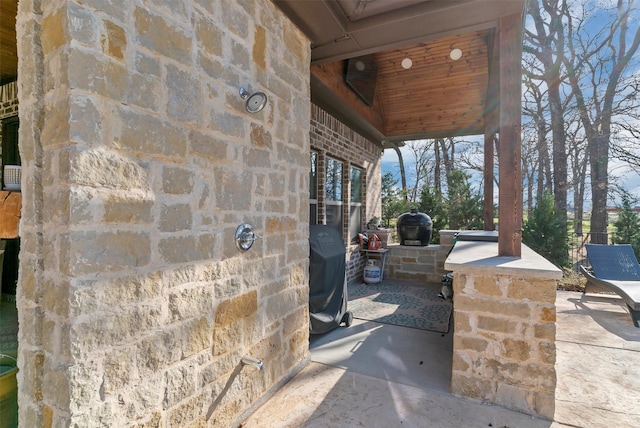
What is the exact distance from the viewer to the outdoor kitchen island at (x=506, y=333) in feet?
6.67

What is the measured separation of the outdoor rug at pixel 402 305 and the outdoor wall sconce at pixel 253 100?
2951mm

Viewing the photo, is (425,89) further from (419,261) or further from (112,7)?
(112,7)

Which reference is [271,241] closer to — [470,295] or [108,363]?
[108,363]

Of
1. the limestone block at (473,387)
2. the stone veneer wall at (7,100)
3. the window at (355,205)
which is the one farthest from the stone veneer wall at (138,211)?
the window at (355,205)

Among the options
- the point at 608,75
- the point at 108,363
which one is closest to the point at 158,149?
the point at 108,363

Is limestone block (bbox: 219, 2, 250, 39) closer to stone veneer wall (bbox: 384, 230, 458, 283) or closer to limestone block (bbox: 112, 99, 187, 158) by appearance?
limestone block (bbox: 112, 99, 187, 158)

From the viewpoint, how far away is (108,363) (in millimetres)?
1229

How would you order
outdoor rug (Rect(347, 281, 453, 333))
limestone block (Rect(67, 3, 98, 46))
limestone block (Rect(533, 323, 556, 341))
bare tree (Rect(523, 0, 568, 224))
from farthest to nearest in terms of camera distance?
bare tree (Rect(523, 0, 568, 224)) < outdoor rug (Rect(347, 281, 453, 333)) < limestone block (Rect(533, 323, 556, 341)) < limestone block (Rect(67, 3, 98, 46))

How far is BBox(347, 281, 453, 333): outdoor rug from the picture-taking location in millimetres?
3783

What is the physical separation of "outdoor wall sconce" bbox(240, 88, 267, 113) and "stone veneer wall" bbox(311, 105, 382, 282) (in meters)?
2.59

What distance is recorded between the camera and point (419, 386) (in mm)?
2369

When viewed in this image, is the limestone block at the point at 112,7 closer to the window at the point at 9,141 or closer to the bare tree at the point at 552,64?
the window at the point at 9,141

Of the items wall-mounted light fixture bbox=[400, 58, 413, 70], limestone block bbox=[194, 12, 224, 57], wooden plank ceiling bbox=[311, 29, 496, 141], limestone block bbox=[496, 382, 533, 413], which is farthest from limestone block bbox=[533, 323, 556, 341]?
wall-mounted light fixture bbox=[400, 58, 413, 70]

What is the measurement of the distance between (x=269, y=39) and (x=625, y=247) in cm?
607
